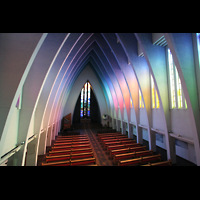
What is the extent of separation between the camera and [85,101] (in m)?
27.1

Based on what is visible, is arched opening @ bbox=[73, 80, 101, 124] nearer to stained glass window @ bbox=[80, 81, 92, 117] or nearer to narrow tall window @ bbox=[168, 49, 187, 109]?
Result: stained glass window @ bbox=[80, 81, 92, 117]

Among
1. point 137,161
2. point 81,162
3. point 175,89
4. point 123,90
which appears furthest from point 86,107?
point 175,89

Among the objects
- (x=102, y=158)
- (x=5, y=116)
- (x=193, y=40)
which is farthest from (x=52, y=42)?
(x=102, y=158)

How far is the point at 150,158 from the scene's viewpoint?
7.19 metres

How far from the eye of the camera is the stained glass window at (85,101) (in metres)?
26.9

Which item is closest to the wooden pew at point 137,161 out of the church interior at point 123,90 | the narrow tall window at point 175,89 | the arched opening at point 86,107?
the church interior at point 123,90

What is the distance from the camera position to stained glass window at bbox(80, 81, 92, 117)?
2688 cm

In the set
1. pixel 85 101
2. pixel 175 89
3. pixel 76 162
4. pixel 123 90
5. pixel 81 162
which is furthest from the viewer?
pixel 85 101

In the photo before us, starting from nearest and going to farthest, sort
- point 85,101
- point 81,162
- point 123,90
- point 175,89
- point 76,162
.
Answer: point 76,162
point 81,162
point 175,89
point 123,90
point 85,101

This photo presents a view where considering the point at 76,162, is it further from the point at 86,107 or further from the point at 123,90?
the point at 86,107

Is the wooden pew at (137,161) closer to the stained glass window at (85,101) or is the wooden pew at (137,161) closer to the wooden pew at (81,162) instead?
the wooden pew at (81,162)

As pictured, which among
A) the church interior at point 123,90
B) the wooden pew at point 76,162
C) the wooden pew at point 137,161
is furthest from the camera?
the wooden pew at point 137,161
